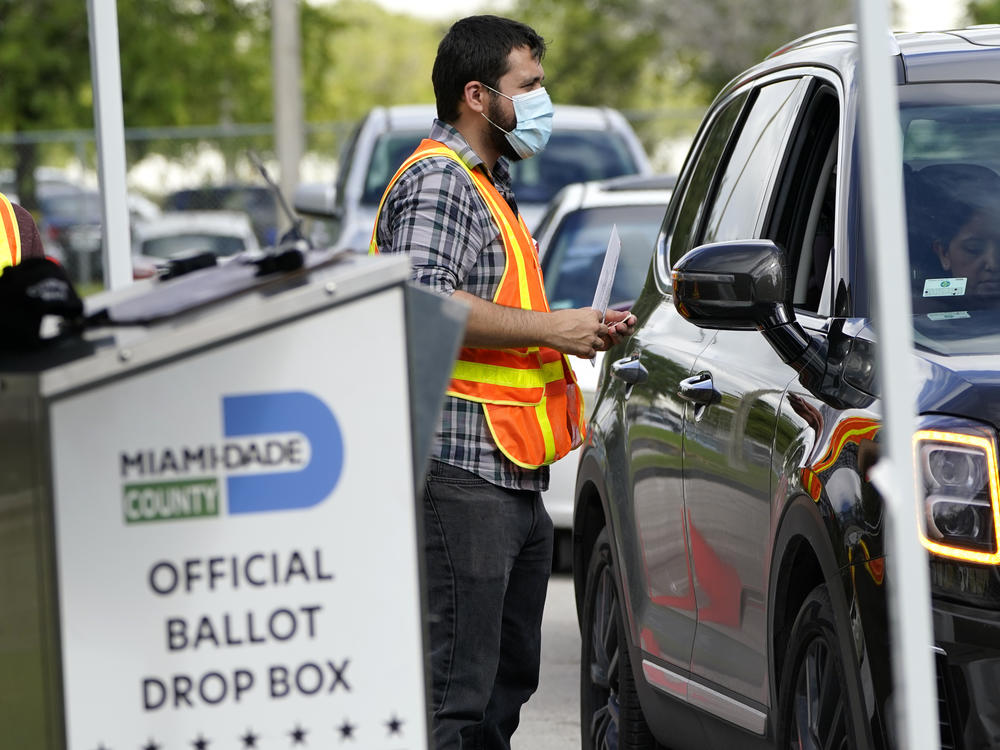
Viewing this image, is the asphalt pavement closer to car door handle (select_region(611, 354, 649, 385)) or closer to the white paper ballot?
car door handle (select_region(611, 354, 649, 385))

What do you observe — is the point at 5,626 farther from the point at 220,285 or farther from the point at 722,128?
the point at 722,128

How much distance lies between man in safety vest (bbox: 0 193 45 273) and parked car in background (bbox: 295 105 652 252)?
301 inches

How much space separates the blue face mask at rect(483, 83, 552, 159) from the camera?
14.4 feet

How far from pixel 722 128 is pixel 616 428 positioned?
35.4 inches

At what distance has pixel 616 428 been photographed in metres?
5.34

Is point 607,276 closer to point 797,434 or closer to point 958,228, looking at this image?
point 797,434

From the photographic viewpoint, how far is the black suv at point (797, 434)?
3.28 m

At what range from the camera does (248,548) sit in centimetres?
278

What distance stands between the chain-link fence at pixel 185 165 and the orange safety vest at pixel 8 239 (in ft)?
67.9

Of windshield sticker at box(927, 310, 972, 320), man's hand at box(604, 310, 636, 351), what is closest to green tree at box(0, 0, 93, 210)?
man's hand at box(604, 310, 636, 351)

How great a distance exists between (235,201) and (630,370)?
75.2 feet

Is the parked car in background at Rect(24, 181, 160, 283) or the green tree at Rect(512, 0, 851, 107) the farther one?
the green tree at Rect(512, 0, 851, 107)

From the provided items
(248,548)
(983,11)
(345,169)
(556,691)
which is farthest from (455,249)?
(983,11)

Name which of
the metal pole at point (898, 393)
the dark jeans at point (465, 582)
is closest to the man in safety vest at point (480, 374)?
the dark jeans at point (465, 582)
